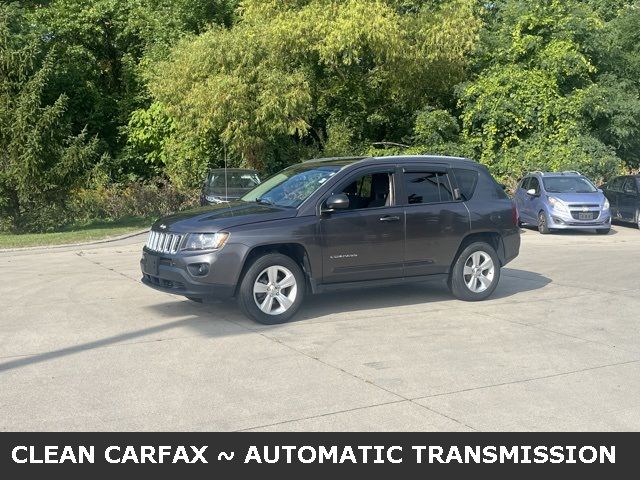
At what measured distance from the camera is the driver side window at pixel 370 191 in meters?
9.86

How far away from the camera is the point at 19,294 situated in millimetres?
10969

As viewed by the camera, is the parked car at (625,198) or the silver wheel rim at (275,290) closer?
the silver wheel rim at (275,290)

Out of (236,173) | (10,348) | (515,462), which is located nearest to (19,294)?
(10,348)

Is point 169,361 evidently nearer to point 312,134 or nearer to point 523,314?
point 523,314

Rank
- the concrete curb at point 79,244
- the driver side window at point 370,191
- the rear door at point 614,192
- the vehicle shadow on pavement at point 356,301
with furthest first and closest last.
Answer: the rear door at point 614,192 < the concrete curb at point 79,244 < the driver side window at point 370,191 < the vehicle shadow on pavement at point 356,301

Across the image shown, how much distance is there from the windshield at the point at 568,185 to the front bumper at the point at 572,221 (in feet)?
3.52

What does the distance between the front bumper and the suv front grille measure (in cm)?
1431

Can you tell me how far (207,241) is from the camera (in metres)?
8.87

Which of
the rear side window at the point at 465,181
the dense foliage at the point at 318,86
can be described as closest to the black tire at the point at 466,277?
the rear side window at the point at 465,181

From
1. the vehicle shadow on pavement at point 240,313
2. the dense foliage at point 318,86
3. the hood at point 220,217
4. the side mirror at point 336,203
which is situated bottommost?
the vehicle shadow on pavement at point 240,313

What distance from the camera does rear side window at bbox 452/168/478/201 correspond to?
423 inches

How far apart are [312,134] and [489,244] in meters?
23.6

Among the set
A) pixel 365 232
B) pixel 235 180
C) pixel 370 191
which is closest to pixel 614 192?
pixel 235 180

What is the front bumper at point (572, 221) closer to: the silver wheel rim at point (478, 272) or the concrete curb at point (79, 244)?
the concrete curb at point (79, 244)
